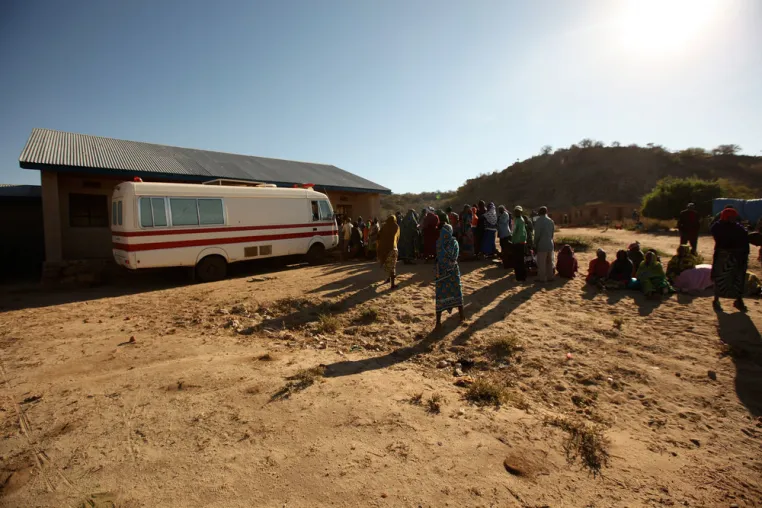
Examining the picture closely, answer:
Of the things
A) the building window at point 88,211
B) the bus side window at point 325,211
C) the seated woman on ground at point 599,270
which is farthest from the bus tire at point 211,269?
the seated woman on ground at point 599,270

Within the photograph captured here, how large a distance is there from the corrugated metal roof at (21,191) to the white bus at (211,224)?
23.5ft

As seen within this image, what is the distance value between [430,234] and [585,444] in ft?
25.7

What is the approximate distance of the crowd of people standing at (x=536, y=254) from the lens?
5945 millimetres

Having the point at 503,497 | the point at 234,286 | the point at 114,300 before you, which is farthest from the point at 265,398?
the point at 114,300

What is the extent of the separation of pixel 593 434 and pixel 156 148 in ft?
54.6

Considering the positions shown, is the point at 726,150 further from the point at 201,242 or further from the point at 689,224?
the point at 201,242

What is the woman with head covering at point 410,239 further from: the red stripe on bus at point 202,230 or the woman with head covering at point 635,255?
the woman with head covering at point 635,255

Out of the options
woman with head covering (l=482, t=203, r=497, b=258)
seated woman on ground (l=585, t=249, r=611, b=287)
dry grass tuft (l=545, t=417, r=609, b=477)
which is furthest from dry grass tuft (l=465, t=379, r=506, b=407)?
woman with head covering (l=482, t=203, r=497, b=258)

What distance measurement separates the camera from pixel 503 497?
90.8 inches

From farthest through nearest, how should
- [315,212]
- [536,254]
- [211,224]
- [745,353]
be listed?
[315,212]
[211,224]
[536,254]
[745,353]

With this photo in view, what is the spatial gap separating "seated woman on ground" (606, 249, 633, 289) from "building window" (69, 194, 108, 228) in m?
14.2

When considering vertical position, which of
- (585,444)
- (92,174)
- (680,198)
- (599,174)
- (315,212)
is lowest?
(585,444)

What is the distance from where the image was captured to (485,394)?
3.59 metres

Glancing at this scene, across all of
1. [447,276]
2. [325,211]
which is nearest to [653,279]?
[447,276]
